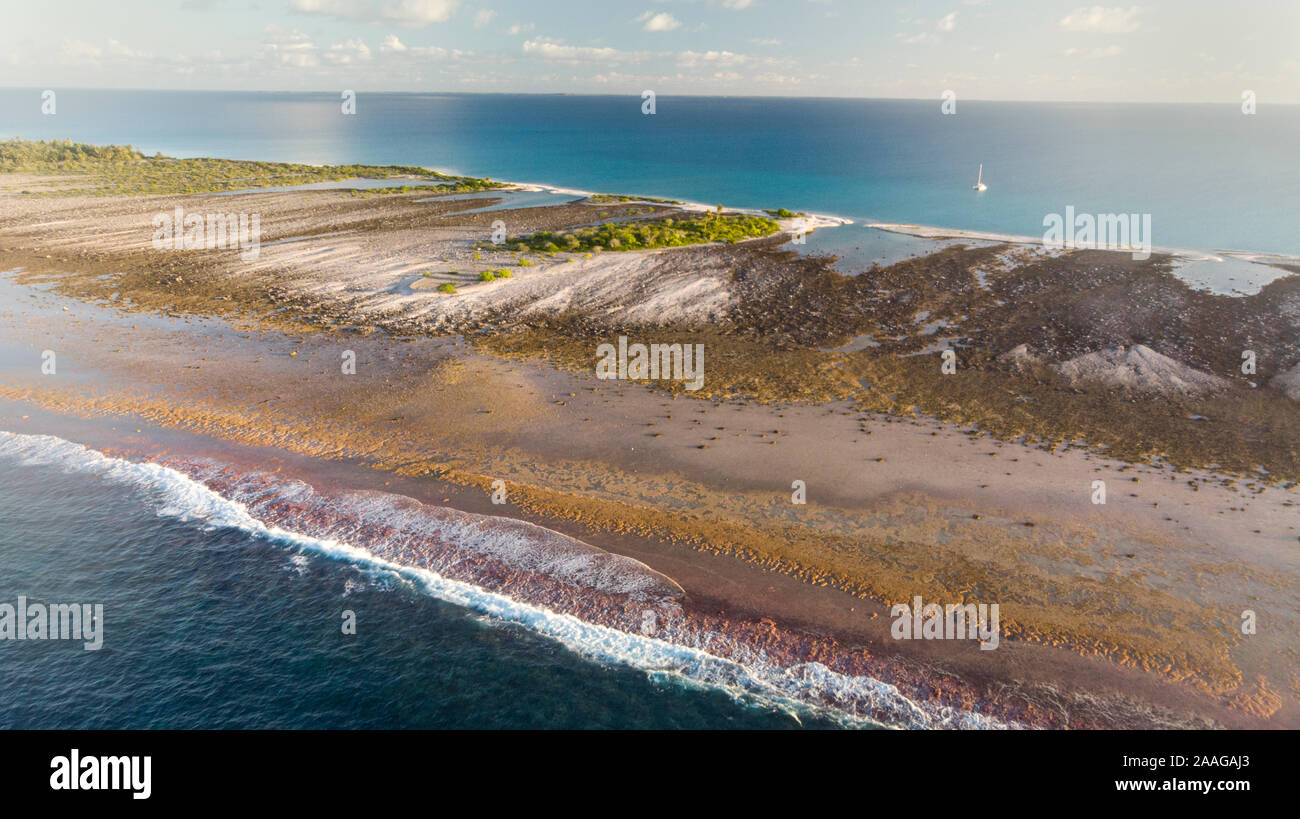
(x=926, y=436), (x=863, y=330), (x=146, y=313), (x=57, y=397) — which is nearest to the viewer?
(x=926, y=436)

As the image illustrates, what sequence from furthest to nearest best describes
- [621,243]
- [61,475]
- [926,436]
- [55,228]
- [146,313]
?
[55,228]
[621,243]
[146,313]
[926,436]
[61,475]

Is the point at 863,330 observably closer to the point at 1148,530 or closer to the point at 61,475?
the point at 1148,530

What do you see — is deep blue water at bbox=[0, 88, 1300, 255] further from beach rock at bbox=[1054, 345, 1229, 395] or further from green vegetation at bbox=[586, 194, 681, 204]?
beach rock at bbox=[1054, 345, 1229, 395]

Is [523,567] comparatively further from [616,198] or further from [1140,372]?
[616,198]

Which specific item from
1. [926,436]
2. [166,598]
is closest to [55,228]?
[166,598]

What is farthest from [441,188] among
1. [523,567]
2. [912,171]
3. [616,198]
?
[523,567]

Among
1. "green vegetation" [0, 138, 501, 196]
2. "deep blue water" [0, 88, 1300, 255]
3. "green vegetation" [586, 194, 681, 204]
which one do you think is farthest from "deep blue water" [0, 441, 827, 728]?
"green vegetation" [0, 138, 501, 196]
